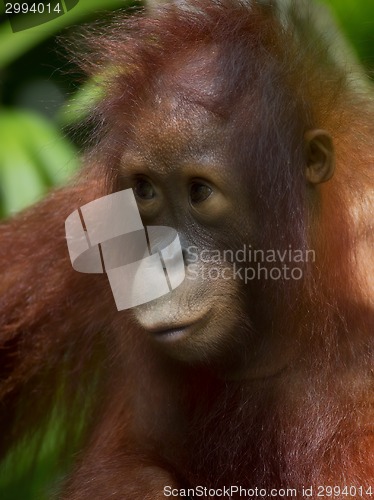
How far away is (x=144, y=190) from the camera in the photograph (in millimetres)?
1581

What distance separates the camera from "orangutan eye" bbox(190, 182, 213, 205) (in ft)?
4.94

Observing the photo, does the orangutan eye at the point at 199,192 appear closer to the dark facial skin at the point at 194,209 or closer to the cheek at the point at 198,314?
the dark facial skin at the point at 194,209

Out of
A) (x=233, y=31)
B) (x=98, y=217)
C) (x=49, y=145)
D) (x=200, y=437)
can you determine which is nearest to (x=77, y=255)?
(x=98, y=217)

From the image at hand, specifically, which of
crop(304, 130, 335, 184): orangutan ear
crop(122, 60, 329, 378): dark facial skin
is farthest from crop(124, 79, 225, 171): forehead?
crop(304, 130, 335, 184): orangutan ear

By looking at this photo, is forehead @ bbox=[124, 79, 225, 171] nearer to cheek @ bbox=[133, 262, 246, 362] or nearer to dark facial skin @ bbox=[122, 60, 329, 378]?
dark facial skin @ bbox=[122, 60, 329, 378]

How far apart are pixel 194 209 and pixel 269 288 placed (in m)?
0.20

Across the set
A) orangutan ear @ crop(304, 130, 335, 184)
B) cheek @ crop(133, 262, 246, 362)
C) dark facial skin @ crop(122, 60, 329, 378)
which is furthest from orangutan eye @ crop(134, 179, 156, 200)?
orangutan ear @ crop(304, 130, 335, 184)

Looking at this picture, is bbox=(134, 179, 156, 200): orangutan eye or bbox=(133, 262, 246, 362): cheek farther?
bbox=(134, 179, 156, 200): orangutan eye

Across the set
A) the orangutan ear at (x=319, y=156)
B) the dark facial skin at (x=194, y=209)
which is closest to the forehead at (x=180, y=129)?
the dark facial skin at (x=194, y=209)

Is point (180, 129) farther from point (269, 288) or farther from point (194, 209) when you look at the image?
point (269, 288)

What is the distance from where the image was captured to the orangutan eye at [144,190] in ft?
5.14

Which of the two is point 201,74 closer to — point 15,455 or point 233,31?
point 233,31

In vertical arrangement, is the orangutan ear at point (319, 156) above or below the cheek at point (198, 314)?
above

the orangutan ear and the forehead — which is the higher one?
the forehead
